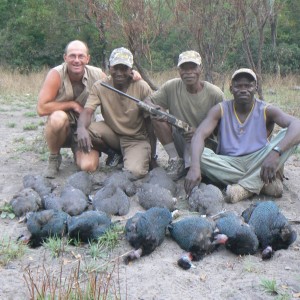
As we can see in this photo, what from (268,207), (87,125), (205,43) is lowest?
(268,207)

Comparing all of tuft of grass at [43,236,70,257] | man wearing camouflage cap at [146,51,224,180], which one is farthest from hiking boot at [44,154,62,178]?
tuft of grass at [43,236,70,257]

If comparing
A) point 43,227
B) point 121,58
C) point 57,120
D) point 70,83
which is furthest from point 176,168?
point 43,227

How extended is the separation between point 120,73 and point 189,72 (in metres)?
0.82

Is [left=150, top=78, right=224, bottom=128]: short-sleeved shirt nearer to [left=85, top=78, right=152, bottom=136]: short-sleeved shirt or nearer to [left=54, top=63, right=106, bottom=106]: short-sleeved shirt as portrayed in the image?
[left=85, top=78, right=152, bottom=136]: short-sleeved shirt

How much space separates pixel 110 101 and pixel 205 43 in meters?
4.28

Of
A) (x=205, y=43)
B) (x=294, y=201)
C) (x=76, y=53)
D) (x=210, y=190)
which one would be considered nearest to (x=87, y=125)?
(x=76, y=53)

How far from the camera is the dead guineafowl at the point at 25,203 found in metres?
5.03

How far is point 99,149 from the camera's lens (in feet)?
22.0

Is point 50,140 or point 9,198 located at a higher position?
point 50,140

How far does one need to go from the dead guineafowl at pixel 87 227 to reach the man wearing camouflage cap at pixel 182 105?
187 cm

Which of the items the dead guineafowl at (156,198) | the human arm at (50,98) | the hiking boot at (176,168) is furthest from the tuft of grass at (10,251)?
the human arm at (50,98)

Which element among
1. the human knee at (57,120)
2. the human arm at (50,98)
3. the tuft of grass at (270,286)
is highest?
the human arm at (50,98)

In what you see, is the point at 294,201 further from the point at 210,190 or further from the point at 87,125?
the point at 87,125

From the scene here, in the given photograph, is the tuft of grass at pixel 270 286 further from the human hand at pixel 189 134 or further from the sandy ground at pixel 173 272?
the human hand at pixel 189 134
